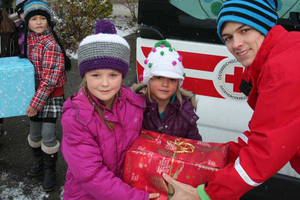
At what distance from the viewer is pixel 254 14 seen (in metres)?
1.44

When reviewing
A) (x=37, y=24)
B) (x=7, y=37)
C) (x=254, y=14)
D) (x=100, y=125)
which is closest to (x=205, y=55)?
(x=254, y=14)

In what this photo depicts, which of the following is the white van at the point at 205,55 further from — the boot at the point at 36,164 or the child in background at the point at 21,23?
the boot at the point at 36,164

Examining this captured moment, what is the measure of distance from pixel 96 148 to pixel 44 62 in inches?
50.6

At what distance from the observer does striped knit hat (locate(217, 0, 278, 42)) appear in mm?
1443

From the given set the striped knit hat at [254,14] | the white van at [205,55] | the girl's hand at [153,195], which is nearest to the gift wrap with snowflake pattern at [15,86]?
the white van at [205,55]

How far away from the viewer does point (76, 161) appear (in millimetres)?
1492

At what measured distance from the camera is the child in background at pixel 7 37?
9.37 ft

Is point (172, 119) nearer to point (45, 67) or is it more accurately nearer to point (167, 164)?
point (167, 164)

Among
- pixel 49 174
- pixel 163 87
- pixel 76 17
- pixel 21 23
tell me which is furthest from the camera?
pixel 76 17

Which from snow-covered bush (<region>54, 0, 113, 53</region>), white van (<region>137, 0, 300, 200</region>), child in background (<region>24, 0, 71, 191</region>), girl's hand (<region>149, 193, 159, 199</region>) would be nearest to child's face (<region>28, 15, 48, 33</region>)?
→ child in background (<region>24, 0, 71, 191</region>)

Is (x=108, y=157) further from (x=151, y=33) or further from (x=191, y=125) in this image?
(x=151, y=33)

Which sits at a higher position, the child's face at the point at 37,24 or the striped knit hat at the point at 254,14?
the striped knit hat at the point at 254,14

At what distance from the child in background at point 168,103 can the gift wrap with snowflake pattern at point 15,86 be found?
3.49 ft

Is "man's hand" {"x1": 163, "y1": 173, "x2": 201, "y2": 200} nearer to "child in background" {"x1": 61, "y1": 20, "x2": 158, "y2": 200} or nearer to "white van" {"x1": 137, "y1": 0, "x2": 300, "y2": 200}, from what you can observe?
"child in background" {"x1": 61, "y1": 20, "x2": 158, "y2": 200}
